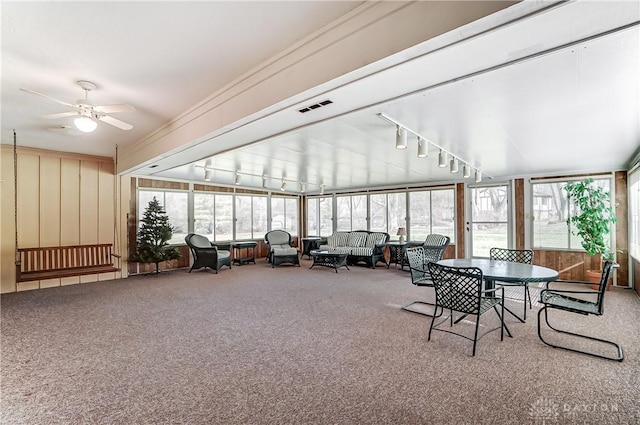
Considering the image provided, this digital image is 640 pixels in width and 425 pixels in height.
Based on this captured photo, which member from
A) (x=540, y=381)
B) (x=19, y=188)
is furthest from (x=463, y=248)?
(x=19, y=188)

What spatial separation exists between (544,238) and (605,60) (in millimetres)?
5949

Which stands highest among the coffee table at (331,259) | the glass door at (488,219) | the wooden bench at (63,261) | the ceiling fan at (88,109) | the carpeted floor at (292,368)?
the ceiling fan at (88,109)

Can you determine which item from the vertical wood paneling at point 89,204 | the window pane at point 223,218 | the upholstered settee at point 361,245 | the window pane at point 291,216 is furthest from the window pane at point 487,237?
the vertical wood paneling at point 89,204

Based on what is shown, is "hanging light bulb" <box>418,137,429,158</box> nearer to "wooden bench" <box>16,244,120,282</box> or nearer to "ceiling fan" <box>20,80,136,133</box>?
"ceiling fan" <box>20,80,136,133</box>

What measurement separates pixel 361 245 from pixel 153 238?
5.29m

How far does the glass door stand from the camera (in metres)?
7.38

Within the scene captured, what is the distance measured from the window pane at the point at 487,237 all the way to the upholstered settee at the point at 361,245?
2.29m

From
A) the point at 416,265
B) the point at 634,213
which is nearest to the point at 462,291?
the point at 416,265

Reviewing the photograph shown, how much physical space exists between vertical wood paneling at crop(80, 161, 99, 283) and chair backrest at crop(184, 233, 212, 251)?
1835 millimetres

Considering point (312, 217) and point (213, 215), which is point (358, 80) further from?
point (312, 217)

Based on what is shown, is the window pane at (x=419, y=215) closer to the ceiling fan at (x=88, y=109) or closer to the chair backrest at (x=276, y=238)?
the chair backrest at (x=276, y=238)

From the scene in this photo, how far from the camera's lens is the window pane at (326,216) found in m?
10.9

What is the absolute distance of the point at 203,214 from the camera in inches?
339

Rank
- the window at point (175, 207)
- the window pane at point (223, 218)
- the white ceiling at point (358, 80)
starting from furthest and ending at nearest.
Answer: the window pane at point (223, 218) < the window at point (175, 207) < the white ceiling at point (358, 80)
